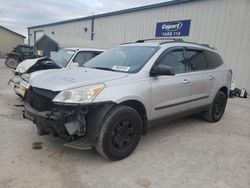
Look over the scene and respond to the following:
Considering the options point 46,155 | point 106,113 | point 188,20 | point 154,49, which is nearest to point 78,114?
point 106,113

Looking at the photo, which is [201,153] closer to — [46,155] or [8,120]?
[46,155]

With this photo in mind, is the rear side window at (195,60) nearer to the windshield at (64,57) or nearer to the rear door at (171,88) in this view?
the rear door at (171,88)

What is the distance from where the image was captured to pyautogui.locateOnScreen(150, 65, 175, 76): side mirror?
3217 millimetres

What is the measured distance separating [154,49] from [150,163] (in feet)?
5.90

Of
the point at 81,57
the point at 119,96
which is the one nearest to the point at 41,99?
the point at 119,96

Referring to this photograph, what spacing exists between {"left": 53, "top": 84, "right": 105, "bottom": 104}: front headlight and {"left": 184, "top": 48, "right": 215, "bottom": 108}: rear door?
6.81ft

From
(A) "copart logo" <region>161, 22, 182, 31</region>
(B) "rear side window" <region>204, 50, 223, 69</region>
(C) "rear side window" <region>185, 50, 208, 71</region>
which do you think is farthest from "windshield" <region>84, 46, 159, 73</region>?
(A) "copart logo" <region>161, 22, 182, 31</region>

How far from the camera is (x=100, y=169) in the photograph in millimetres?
2854

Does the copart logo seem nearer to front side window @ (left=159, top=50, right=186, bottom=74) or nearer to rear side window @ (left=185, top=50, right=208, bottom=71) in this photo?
rear side window @ (left=185, top=50, right=208, bottom=71)

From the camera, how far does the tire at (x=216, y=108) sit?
4863 millimetres

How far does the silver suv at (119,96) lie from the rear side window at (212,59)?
29 centimetres

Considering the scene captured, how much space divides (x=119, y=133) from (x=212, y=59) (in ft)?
9.61

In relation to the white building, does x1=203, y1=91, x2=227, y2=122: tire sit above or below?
below

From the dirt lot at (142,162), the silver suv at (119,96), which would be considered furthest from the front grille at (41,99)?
the dirt lot at (142,162)
